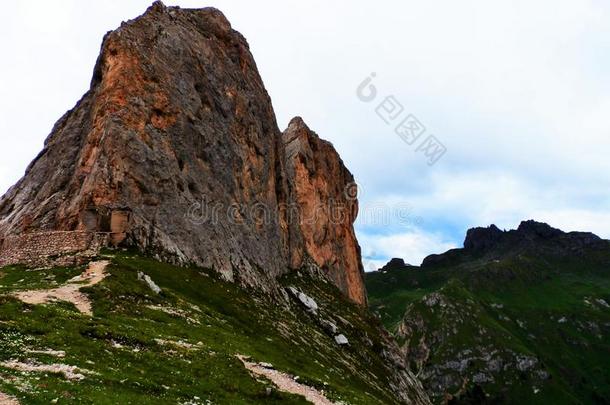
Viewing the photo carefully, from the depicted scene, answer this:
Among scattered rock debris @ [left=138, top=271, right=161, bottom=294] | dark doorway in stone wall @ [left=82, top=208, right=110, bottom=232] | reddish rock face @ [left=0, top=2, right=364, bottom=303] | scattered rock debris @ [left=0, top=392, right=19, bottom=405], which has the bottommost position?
scattered rock debris @ [left=0, top=392, right=19, bottom=405]

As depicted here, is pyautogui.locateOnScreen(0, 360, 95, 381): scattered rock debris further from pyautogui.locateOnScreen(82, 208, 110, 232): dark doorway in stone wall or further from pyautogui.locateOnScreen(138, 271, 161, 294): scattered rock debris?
pyautogui.locateOnScreen(82, 208, 110, 232): dark doorway in stone wall

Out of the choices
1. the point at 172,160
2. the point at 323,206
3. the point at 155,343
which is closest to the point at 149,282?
the point at 155,343

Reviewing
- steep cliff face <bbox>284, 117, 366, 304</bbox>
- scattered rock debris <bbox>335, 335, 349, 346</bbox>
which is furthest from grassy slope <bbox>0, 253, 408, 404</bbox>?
steep cliff face <bbox>284, 117, 366, 304</bbox>

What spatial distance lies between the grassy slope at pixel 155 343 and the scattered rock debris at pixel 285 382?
4.01 ft

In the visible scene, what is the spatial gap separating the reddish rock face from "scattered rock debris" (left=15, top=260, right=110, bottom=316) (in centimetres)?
1345

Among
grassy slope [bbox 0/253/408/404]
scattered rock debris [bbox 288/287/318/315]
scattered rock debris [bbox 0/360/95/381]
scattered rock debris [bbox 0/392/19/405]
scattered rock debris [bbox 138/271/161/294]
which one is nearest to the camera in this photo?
scattered rock debris [bbox 0/392/19/405]

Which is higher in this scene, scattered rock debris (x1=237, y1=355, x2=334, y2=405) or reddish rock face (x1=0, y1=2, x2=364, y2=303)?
reddish rock face (x1=0, y1=2, x2=364, y2=303)

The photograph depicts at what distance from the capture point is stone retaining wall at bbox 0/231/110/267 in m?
50.1

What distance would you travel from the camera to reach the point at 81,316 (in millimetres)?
34125

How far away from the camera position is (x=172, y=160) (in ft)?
243

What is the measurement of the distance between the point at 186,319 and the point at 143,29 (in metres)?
61.9

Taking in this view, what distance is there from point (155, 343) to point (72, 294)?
1113cm

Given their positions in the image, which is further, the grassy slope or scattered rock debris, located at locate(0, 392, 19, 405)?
the grassy slope

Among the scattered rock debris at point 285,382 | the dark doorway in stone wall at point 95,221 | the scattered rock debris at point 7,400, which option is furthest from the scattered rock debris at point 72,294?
the scattered rock debris at point 7,400
